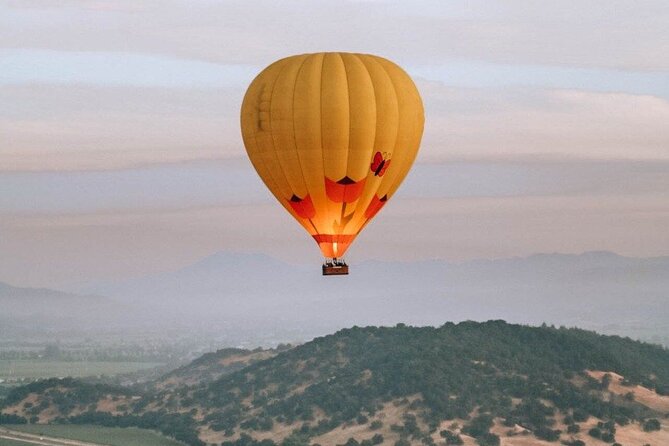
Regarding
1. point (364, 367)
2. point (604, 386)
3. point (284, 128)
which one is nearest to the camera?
point (284, 128)

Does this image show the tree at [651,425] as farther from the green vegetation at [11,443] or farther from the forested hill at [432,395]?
the green vegetation at [11,443]

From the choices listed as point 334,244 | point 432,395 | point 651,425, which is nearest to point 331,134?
point 334,244

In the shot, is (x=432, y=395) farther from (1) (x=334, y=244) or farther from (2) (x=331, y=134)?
(2) (x=331, y=134)

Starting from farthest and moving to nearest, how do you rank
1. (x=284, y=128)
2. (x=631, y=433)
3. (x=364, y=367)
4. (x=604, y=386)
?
(x=364, y=367)
(x=604, y=386)
(x=631, y=433)
(x=284, y=128)

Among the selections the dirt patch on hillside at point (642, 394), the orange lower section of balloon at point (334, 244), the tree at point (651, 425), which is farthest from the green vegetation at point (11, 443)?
the orange lower section of balloon at point (334, 244)

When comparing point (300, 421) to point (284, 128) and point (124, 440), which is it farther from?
point (284, 128)

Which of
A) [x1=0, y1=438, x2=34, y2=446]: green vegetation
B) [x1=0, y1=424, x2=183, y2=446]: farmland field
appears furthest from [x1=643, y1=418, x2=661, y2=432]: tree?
[x1=0, y1=438, x2=34, y2=446]: green vegetation

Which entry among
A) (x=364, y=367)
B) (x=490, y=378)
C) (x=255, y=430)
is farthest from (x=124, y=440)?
(x=490, y=378)
